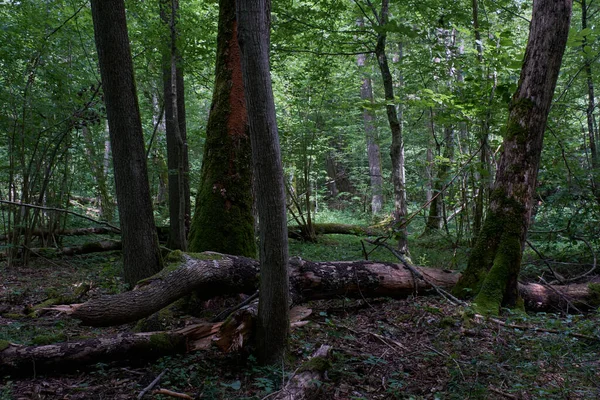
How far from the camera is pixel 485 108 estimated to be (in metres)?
6.68

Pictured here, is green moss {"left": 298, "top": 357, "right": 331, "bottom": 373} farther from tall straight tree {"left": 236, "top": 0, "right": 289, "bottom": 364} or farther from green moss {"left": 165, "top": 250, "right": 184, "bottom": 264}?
green moss {"left": 165, "top": 250, "right": 184, "bottom": 264}

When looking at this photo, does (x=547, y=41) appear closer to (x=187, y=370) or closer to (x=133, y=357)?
(x=187, y=370)

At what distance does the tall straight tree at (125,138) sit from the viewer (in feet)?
16.3

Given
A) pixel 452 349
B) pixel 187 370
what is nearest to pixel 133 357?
pixel 187 370

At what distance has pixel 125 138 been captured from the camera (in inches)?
199

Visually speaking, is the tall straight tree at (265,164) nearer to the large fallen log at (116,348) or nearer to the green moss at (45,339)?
the large fallen log at (116,348)

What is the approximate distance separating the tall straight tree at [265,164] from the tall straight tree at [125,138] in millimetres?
2442

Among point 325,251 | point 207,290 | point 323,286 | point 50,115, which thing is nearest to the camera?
point 207,290

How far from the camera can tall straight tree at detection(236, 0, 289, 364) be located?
9.66ft

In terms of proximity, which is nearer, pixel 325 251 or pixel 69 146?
pixel 69 146

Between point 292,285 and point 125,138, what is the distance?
2693 mm

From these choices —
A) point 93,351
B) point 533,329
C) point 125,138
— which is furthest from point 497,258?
point 125,138

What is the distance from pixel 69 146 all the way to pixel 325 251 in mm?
5930

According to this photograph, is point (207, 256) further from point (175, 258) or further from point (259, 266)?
point (259, 266)
